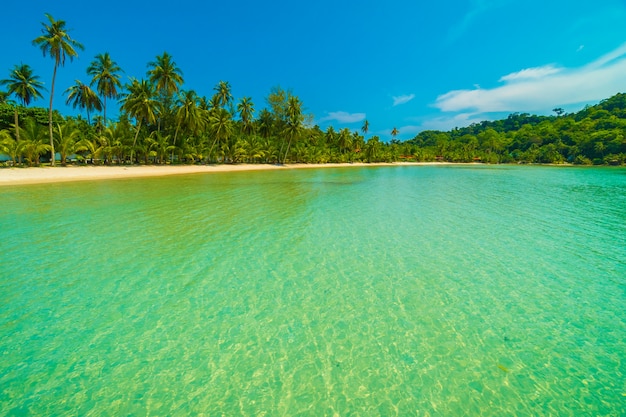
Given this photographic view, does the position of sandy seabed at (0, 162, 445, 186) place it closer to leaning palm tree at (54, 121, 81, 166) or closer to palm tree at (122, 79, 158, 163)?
leaning palm tree at (54, 121, 81, 166)

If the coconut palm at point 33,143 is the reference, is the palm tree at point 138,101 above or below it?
above

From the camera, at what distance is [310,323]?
428cm

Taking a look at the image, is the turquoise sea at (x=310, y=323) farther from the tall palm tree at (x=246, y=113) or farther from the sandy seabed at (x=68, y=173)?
the tall palm tree at (x=246, y=113)

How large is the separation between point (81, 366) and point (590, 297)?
305 inches

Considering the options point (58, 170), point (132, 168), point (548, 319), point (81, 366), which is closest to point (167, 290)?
point (81, 366)

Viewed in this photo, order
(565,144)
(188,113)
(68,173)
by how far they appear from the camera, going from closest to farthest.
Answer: (68,173) < (188,113) < (565,144)

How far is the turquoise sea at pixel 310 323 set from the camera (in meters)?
2.95

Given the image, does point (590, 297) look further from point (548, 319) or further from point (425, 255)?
point (425, 255)

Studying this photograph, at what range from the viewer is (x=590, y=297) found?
505 cm

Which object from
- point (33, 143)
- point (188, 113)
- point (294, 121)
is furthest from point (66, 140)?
point (294, 121)

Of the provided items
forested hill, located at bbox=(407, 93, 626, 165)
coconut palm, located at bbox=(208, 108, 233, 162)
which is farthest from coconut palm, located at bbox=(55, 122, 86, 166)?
forested hill, located at bbox=(407, 93, 626, 165)

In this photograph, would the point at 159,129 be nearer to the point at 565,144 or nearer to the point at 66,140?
the point at 66,140

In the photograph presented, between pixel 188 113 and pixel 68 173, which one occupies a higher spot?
pixel 188 113

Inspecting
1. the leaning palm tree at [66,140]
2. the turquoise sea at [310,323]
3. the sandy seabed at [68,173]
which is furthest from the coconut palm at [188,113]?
the turquoise sea at [310,323]
